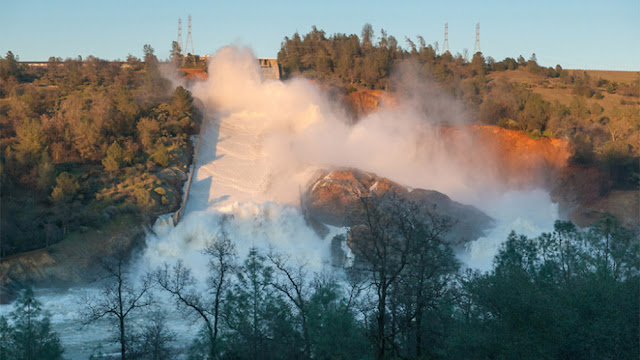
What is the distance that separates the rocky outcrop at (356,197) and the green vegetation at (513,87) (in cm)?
929

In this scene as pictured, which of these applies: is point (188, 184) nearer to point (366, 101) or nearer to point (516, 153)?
point (366, 101)

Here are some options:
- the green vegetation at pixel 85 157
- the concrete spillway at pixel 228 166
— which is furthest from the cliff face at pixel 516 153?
the green vegetation at pixel 85 157

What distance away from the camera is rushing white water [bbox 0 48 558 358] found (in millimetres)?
27000

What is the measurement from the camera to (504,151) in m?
36.6

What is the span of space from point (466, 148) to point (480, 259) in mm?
12456

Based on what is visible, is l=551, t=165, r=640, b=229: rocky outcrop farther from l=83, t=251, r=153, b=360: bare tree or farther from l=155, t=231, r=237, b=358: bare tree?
l=83, t=251, r=153, b=360: bare tree

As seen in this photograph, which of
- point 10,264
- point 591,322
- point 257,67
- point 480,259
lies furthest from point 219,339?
point 257,67

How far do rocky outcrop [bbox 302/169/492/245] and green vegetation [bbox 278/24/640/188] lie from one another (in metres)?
9.29

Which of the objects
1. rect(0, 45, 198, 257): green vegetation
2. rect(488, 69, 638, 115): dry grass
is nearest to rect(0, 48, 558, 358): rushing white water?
rect(0, 45, 198, 257): green vegetation

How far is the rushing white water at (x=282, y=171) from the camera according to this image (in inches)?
1063

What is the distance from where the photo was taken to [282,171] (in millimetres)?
34000

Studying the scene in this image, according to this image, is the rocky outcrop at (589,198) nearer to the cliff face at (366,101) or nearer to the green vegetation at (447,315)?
the green vegetation at (447,315)

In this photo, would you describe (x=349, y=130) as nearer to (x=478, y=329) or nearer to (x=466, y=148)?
(x=466, y=148)

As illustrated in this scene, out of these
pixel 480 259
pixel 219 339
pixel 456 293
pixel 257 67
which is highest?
pixel 257 67
